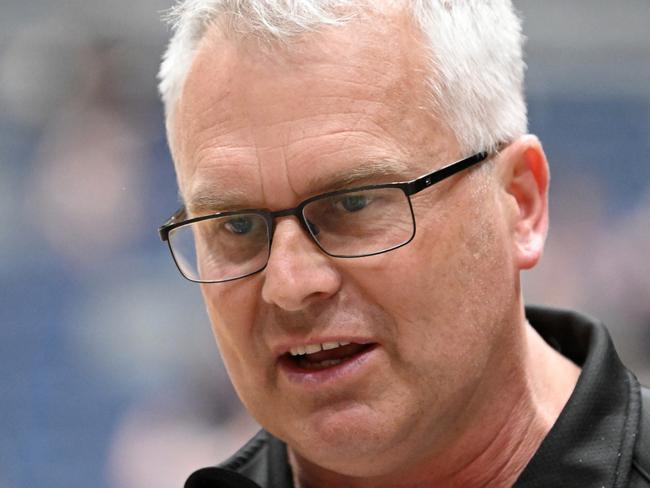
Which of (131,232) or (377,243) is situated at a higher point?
(131,232)

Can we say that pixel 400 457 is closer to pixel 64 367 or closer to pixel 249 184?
pixel 249 184

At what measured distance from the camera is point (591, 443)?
1.46m

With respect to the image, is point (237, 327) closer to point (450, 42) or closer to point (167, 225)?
point (167, 225)

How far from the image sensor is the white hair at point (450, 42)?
4.77ft

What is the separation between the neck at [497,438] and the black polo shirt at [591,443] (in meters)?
0.09

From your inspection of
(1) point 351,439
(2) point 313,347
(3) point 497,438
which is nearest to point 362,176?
(2) point 313,347

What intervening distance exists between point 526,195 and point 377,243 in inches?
12.0

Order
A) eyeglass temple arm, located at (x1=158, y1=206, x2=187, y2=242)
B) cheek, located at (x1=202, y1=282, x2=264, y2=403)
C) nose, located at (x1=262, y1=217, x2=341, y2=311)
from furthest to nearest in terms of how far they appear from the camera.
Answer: eyeglass temple arm, located at (x1=158, y1=206, x2=187, y2=242)
cheek, located at (x1=202, y1=282, x2=264, y2=403)
nose, located at (x1=262, y1=217, x2=341, y2=311)

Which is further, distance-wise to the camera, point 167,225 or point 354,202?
point 167,225

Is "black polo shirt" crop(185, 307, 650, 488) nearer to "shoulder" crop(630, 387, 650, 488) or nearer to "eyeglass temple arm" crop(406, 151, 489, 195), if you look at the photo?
"shoulder" crop(630, 387, 650, 488)

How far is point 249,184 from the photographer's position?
1464 millimetres

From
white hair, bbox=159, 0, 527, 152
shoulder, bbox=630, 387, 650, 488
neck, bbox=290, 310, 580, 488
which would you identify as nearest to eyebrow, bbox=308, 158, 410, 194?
white hair, bbox=159, 0, 527, 152

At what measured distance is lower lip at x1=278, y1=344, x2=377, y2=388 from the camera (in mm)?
1433

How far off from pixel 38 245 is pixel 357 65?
2.60 metres
